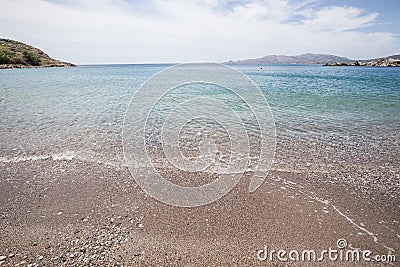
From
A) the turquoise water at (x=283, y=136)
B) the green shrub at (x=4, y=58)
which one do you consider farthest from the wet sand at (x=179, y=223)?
the green shrub at (x=4, y=58)

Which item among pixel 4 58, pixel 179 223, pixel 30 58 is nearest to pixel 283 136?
pixel 179 223

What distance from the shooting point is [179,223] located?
16.6 feet

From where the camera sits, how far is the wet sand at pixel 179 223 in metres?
4.21

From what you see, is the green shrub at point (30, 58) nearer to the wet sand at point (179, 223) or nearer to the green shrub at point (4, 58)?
the green shrub at point (4, 58)

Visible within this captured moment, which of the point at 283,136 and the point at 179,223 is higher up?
the point at 283,136

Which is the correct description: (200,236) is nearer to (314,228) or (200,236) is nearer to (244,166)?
(314,228)

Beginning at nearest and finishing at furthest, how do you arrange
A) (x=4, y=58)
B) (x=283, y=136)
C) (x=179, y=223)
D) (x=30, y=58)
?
(x=179, y=223) < (x=283, y=136) < (x=4, y=58) < (x=30, y=58)

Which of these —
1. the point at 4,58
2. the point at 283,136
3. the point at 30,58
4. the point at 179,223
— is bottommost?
the point at 179,223

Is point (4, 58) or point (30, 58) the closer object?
point (4, 58)

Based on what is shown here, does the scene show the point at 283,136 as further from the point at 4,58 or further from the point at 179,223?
the point at 4,58

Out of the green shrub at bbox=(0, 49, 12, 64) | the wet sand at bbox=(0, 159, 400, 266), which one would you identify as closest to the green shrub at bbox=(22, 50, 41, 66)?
the green shrub at bbox=(0, 49, 12, 64)

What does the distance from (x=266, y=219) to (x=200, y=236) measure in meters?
1.50

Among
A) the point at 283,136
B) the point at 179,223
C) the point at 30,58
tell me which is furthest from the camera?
the point at 30,58

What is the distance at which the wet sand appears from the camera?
421cm
